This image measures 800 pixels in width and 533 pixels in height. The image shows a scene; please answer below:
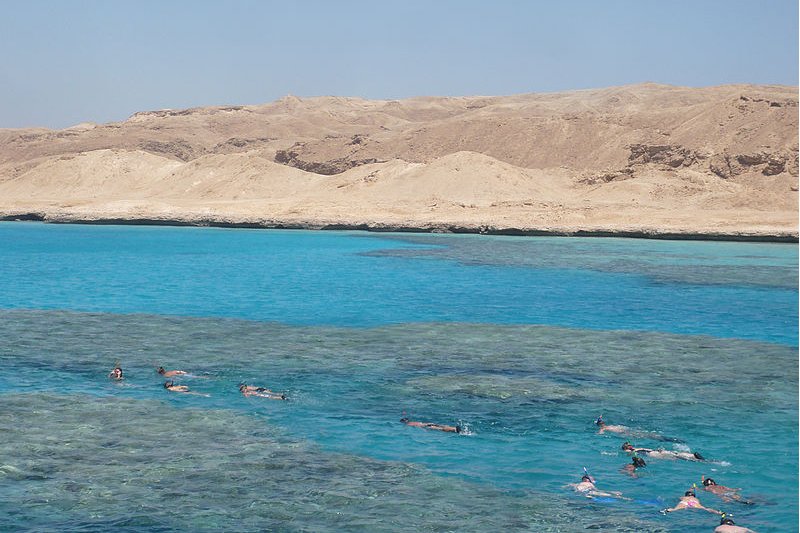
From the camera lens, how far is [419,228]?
2621 inches

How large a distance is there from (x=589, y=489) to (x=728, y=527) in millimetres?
1934

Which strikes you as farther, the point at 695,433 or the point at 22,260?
the point at 22,260

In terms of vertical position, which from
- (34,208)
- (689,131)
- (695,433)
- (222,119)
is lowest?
(695,433)

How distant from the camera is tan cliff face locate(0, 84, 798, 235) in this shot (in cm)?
6606

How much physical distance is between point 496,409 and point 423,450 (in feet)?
8.77

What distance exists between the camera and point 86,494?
12219mm

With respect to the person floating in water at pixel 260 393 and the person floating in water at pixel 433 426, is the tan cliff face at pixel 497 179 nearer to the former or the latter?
the person floating in water at pixel 260 393

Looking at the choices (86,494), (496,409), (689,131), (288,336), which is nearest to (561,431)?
(496,409)

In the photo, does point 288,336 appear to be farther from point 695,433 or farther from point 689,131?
point 689,131

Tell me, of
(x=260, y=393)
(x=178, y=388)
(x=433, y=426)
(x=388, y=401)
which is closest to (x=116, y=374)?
(x=178, y=388)

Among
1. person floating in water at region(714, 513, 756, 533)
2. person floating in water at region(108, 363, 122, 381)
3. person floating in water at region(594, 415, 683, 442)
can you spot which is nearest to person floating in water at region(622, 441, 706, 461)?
person floating in water at region(594, 415, 683, 442)

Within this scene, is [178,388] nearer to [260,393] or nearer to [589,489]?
[260,393]

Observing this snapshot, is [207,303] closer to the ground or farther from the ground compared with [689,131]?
closer to the ground

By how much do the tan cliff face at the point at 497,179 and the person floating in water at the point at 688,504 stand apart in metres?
46.9
